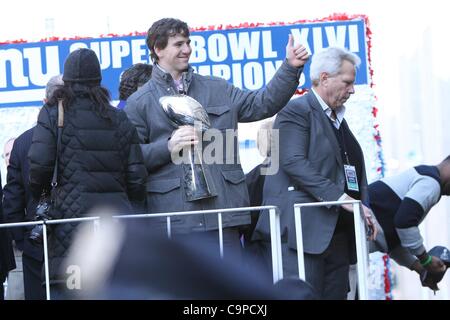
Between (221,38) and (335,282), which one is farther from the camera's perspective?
(221,38)

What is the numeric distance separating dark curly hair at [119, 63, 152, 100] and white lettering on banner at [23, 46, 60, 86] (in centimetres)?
253

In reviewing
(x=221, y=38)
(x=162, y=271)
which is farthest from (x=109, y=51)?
(x=162, y=271)

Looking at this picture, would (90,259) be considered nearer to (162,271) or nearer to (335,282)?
(162,271)

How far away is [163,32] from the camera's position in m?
5.66

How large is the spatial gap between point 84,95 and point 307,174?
1255mm

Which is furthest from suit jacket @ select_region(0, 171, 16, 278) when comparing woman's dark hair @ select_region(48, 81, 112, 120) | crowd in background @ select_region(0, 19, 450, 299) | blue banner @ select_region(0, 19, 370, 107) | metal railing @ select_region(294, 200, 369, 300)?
blue banner @ select_region(0, 19, 370, 107)

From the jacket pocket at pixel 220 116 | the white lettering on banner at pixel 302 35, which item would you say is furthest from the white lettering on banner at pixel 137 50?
the jacket pocket at pixel 220 116

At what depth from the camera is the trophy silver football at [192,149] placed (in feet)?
17.6

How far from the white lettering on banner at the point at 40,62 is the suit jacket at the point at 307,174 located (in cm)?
345

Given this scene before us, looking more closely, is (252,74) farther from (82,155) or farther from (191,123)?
(82,155)

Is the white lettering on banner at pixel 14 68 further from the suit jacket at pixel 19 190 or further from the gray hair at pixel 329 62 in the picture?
the gray hair at pixel 329 62

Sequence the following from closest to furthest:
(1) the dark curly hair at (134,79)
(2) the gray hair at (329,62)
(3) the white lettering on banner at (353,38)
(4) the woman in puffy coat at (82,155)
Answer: (4) the woman in puffy coat at (82,155)
(2) the gray hair at (329,62)
(1) the dark curly hair at (134,79)
(3) the white lettering on banner at (353,38)

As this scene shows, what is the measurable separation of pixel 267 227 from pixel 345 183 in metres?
0.47
